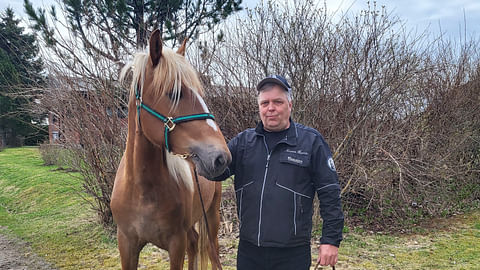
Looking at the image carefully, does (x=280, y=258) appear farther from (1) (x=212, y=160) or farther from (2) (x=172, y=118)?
(2) (x=172, y=118)

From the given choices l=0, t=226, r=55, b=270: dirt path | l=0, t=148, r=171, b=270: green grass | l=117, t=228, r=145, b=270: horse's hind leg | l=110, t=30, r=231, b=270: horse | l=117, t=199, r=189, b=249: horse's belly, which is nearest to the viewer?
l=110, t=30, r=231, b=270: horse

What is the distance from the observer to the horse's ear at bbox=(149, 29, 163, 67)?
175 cm

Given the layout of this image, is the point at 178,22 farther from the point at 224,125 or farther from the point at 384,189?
the point at 384,189

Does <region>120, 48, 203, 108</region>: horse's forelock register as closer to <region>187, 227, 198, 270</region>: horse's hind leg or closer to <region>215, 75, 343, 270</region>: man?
<region>215, 75, 343, 270</region>: man

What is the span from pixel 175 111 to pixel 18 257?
162 inches

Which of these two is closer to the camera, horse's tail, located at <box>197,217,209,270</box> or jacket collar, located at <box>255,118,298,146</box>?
jacket collar, located at <box>255,118,298,146</box>

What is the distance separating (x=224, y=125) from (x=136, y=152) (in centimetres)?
359

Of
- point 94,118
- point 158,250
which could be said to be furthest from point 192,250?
point 94,118

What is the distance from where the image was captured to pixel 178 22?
6125 mm

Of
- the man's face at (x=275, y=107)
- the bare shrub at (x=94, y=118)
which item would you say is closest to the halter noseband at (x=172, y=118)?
the man's face at (x=275, y=107)

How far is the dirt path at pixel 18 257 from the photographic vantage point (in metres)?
4.06

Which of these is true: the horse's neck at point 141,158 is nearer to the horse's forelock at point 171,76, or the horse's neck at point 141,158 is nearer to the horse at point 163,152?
the horse at point 163,152

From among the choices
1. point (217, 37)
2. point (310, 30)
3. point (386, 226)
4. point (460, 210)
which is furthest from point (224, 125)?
point (460, 210)

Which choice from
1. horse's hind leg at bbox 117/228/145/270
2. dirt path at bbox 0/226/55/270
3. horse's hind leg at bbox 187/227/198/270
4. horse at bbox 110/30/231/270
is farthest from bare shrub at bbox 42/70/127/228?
horse's hind leg at bbox 117/228/145/270
